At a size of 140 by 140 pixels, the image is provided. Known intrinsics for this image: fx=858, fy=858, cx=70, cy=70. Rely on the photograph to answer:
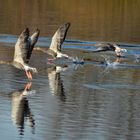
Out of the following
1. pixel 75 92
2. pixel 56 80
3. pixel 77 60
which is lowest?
pixel 77 60

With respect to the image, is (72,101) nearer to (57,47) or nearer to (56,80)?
(56,80)

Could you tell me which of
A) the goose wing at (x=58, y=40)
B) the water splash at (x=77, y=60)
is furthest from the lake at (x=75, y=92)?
the goose wing at (x=58, y=40)

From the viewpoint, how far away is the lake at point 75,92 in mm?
20438

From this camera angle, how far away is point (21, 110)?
75.0 feet

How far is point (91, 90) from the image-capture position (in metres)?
27.0

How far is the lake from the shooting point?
20.4 meters

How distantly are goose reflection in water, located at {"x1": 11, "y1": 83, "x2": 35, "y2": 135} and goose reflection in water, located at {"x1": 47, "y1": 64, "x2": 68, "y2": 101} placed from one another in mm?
854

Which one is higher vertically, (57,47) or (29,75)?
(29,75)

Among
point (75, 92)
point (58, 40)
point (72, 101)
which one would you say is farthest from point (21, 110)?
point (58, 40)

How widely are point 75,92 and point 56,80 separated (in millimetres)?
2963

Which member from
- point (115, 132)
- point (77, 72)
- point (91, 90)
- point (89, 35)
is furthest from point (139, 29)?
point (115, 132)

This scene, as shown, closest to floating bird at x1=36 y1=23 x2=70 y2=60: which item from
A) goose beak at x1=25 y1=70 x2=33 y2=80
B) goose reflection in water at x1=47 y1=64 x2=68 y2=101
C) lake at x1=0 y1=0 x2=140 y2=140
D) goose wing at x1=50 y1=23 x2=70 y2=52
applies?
goose wing at x1=50 y1=23 x2=70 y2=52

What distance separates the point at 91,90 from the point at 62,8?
162 feet

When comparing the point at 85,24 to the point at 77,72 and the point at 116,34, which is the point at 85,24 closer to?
the point at 116,34
